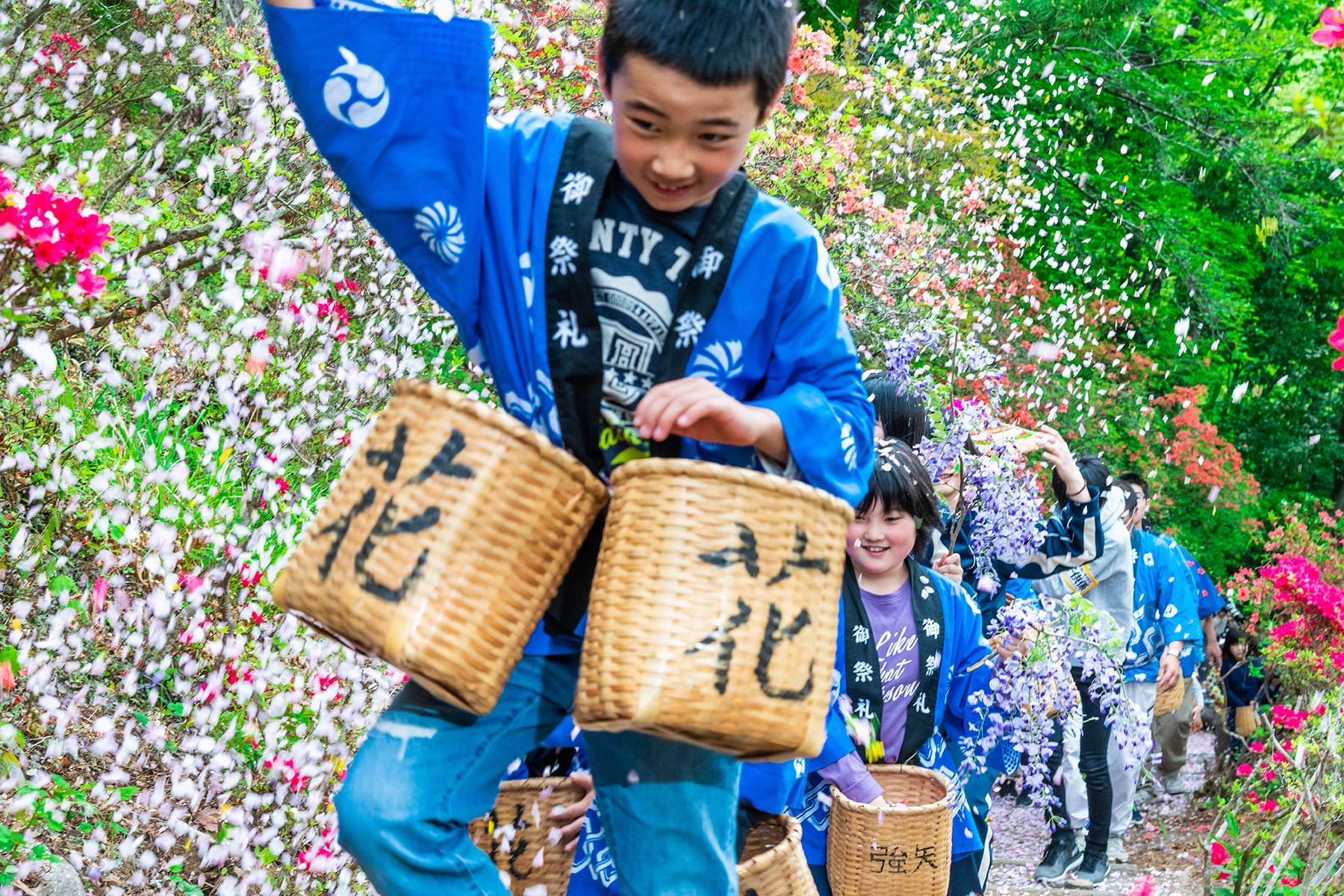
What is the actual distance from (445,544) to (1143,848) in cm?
729

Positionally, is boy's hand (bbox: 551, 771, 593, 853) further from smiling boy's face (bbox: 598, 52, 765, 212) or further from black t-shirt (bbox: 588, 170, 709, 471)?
smiling boy's face (bbox: 598, 52, 765, 212)

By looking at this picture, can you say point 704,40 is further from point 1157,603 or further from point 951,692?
point 1157,603

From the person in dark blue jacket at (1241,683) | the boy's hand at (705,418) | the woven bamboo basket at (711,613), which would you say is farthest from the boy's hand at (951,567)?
the person in dark blue jacket at (1241,683)

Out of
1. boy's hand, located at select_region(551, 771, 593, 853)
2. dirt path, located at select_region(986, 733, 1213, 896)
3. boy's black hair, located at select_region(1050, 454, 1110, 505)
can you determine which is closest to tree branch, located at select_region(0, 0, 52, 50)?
boy's hand, located at select_region(551, 771, 593, 853)

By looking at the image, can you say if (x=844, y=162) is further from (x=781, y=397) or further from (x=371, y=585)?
(x=371, y=585)

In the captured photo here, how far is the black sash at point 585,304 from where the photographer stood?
221cm

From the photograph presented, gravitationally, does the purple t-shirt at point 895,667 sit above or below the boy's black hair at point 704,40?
below

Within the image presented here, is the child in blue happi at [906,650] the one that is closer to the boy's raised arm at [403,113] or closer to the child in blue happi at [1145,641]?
the boy's raised arm at [403,113]

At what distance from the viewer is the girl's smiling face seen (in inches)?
159

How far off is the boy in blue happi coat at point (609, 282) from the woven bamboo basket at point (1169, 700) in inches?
243

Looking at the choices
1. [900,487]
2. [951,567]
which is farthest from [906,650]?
[951,567]

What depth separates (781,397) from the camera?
2205 mm

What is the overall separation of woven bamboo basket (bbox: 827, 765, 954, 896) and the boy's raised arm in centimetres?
190

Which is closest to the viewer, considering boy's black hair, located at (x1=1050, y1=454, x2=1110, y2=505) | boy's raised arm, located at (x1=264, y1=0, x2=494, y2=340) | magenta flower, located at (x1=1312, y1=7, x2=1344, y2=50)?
boy's raised arm, located at (x1=264, y1=0, x2=494, y2=340)
